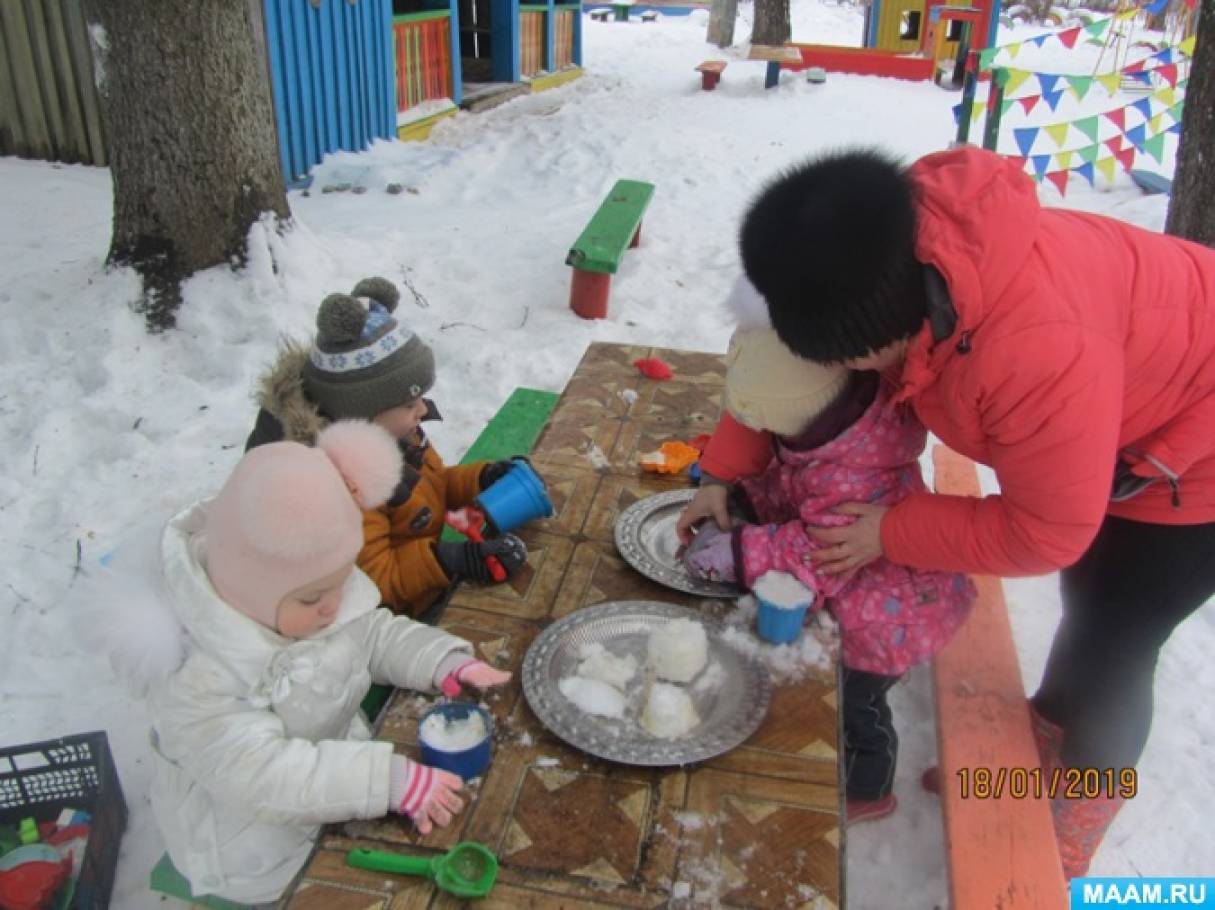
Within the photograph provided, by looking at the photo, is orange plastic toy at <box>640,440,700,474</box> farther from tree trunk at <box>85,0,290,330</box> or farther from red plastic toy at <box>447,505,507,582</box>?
tree trunk at <box>85,0,290,330</box>

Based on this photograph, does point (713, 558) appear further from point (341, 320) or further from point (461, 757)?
point (341, 320)

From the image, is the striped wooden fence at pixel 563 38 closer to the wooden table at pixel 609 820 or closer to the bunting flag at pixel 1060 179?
the bunting flag at pixel 1060 179

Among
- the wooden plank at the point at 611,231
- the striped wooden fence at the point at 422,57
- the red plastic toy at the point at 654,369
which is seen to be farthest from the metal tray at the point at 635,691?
the striped wooden fence at the point at 422,57

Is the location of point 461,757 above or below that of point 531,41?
below

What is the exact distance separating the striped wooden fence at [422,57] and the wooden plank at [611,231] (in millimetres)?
3819

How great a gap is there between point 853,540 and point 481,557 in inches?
32.1

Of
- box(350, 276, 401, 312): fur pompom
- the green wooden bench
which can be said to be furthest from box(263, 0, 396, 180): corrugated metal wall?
box(350, 276, 401, 312): fur pompom

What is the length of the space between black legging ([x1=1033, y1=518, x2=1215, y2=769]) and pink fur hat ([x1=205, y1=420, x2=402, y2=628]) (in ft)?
4.84

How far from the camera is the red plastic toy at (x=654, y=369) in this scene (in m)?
3.19

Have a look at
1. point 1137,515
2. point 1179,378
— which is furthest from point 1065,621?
point 1179,378

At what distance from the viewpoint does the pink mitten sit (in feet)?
4.92

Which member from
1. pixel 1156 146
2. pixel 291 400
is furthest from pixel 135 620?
pixel 1156 146

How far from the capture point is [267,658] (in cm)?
158

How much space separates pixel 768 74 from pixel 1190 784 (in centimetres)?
1127
